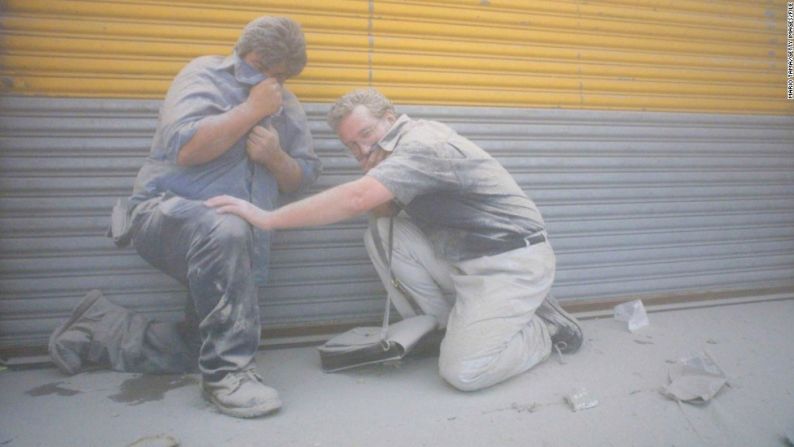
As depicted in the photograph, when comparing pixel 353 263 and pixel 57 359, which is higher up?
pixel 353 263

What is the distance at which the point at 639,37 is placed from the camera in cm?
394

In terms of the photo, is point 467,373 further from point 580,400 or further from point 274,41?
point 274,41

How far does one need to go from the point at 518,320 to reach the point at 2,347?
2757 millimetres

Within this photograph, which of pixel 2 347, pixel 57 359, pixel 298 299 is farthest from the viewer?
pixel 298 299

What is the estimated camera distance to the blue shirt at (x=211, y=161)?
2521mm

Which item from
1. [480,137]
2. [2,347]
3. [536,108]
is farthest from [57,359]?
[536,108]

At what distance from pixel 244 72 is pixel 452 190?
1.20 m

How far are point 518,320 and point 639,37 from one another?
8.31ft

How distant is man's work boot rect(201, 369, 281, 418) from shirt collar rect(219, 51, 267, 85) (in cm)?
141

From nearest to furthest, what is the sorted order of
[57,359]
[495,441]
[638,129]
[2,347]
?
[495,441], [57,359], [2,347], [638,129]

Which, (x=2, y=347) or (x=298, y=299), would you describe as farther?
(x=298, y=299)

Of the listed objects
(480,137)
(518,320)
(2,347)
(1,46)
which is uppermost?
(1,46)

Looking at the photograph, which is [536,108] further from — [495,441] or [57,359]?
[57,359]

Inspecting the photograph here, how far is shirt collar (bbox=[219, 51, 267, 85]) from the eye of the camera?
2.66 m
